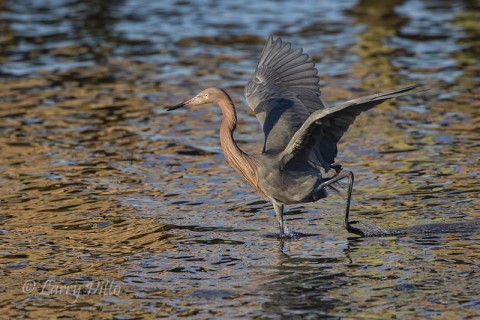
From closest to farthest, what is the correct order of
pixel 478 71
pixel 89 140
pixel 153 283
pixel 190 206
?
pixel 153 283
pixel 190 206
pixel 89 140
pixel 478 71

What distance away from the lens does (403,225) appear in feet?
28.5

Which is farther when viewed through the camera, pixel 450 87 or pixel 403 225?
pixel 450 87

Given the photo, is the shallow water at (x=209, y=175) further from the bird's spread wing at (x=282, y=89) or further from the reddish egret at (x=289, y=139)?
the bird's spread wing at (x=282, y=89)

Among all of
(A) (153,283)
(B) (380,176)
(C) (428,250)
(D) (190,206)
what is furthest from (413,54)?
(A) (153,283)

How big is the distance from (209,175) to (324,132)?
267 cm

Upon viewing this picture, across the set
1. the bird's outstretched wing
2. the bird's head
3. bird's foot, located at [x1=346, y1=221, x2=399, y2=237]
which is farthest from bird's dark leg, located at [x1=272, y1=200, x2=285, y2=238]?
the bird's head

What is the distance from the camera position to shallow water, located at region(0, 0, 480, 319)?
715 centimetres

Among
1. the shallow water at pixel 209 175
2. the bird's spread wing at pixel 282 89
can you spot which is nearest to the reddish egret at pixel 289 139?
the bird's spread wing at pixel 282 89

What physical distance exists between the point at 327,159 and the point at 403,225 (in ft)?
2.97

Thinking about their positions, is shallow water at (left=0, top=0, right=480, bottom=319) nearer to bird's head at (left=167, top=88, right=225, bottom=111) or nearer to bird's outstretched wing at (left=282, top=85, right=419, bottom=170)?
bird's outstretched wing at (left=282, top=85, right=419, bottom=170)

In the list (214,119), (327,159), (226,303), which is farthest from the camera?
(214,119)

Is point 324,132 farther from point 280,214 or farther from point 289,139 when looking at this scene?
point 280,214

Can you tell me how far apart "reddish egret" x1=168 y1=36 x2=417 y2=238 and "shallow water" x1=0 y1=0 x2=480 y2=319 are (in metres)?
0.41

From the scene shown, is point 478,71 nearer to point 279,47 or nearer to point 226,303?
point 279,47
